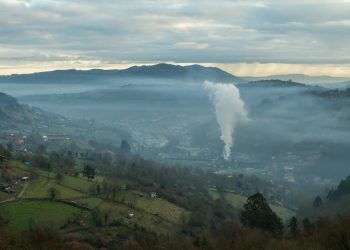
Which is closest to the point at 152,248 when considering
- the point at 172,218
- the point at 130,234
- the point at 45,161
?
the point at 130,234

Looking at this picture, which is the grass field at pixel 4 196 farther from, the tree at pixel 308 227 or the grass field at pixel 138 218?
Answer: the tree at pixel 308 227

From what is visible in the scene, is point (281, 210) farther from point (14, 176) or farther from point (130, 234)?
point (14, 176)

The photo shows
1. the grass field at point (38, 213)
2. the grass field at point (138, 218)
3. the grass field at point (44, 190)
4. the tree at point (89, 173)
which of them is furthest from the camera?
the tree at point (89, 173)

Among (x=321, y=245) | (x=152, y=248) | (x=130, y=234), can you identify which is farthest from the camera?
(x=130, y=234)

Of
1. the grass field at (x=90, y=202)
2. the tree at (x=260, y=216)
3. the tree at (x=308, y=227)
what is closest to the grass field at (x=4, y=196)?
the grass field at (x=90, y=202)

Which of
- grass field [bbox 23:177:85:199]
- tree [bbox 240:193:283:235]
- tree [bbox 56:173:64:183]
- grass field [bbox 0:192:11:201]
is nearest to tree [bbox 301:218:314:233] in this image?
tree [bbox 240:193:283:235]

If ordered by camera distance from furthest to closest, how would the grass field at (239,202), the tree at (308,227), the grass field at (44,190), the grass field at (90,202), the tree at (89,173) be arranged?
the grass field at (239,202) < the tree at (89,173) < the grass field at (44,190) < the grass field at (90,202) < the tree at (308,227)
